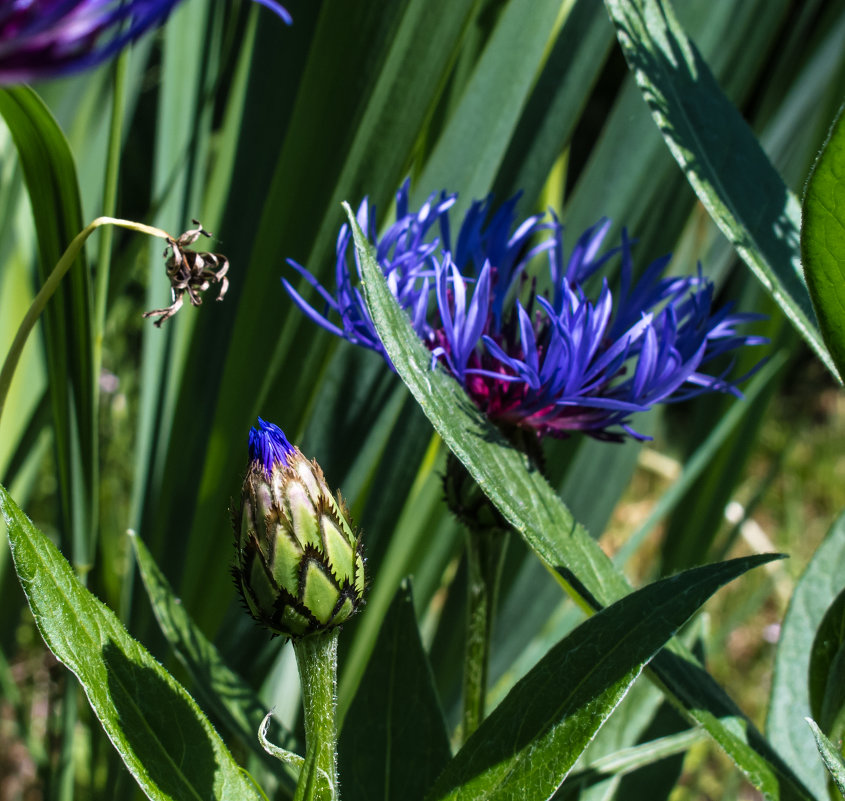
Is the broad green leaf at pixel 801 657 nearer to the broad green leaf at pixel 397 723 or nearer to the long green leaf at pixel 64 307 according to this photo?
the broad green leaf at pixel 397 723

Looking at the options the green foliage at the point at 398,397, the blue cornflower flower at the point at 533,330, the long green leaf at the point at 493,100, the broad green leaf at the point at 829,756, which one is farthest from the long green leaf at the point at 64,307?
the broad green leaf at the point at 829,756

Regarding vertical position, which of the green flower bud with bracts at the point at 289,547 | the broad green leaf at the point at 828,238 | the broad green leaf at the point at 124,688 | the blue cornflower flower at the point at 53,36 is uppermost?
the broad green leaf at the point at 828,238

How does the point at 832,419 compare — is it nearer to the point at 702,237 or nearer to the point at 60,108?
the point at 702,237

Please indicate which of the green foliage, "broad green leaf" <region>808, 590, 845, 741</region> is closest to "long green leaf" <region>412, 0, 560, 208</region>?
the green foliage

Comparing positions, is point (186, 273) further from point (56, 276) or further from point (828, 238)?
point (828, 238)

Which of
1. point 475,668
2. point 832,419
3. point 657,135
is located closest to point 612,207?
point 657,135

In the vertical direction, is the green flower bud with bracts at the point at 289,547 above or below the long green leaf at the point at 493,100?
below

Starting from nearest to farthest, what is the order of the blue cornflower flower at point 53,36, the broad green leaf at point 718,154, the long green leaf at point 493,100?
the blue cornflower flower at point 53,36 < the broad green leaf at point 718,154 < the long green leaf at point 493,100
